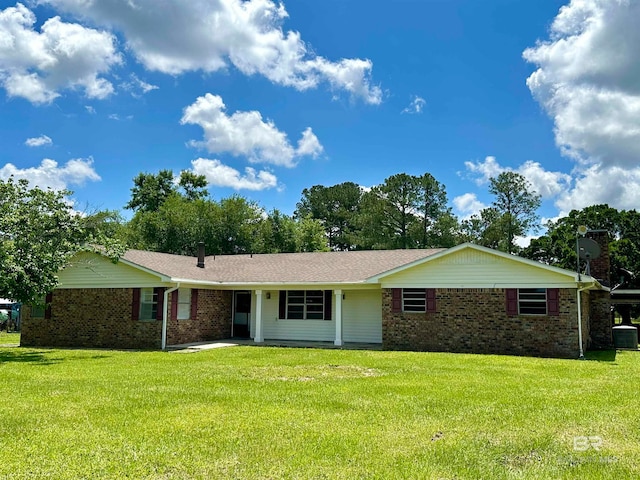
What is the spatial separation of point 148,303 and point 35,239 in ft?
12.8

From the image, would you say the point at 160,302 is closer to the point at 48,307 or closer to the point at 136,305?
the point at 136,305

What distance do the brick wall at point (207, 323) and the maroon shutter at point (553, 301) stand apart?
1128 cm

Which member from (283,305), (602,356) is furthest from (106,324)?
(602,356)

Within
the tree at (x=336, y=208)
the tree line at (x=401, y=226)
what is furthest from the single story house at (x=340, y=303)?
the tree at (x=336, y=208)

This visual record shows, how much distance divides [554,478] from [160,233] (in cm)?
3938

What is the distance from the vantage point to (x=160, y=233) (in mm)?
41219

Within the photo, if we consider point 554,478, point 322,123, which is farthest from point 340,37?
point 554,478

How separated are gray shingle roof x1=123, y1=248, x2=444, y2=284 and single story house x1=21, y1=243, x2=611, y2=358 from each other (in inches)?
3.0

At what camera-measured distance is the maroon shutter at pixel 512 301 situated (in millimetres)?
15289

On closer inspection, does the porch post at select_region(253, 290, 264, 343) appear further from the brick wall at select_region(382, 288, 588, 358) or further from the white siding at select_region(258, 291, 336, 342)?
the brick wall at select_region(382, 288, 588, 358)

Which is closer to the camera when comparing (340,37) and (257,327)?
(340,37)

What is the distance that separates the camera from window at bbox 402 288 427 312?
16375 mm

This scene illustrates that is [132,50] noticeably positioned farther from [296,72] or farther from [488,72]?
A: [488,72]

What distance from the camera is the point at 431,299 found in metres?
16.2
